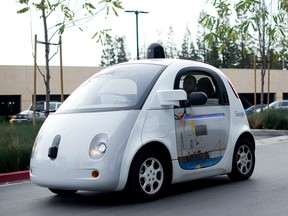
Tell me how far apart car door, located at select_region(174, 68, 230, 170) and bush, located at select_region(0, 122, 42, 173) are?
13.7 feet

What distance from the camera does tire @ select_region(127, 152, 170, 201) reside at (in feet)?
24.2

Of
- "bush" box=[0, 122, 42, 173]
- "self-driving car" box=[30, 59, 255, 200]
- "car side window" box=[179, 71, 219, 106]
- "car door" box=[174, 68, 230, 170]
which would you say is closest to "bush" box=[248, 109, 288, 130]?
"bush" box=[0, 122, 42, 173]

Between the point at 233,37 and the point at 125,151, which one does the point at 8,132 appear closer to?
the point at 233,37

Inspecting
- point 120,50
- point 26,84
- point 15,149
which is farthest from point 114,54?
point 15,149

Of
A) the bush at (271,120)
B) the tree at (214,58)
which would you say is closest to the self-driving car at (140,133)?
the bush at (271,120)

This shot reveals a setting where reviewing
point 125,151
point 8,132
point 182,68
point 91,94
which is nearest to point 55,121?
point 91,94

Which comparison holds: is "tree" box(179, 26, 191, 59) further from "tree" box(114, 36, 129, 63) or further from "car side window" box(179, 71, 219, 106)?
"car side window" box(179, 71, 219, 106)

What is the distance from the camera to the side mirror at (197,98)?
8203 mm

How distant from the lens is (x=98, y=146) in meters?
7.30

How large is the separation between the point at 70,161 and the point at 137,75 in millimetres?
1583

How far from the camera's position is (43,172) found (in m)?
7.56

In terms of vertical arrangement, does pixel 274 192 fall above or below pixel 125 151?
below

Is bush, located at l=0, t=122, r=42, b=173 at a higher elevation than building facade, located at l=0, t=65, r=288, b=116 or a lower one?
lower

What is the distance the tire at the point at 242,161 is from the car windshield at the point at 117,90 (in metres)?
1.92
